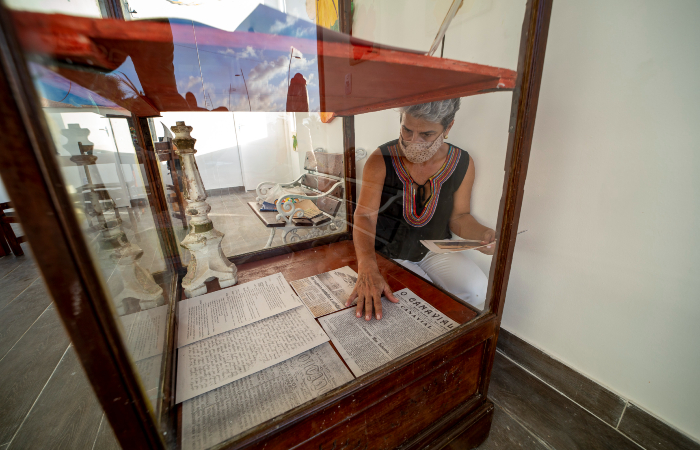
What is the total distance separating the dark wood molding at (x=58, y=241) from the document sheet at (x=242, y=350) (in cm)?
23

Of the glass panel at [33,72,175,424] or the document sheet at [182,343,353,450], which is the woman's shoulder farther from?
the glass panel at [33,72,175,424]

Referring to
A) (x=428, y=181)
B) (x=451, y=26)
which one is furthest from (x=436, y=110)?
(x=451, y=26)

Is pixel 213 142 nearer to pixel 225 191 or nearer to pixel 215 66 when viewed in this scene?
pixel 225 191

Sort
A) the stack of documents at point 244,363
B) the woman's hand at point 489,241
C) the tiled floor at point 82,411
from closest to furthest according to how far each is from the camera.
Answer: the stack of documents at point 244,363
the woman's hand at point 489,241
the tiled floor at point 82,411

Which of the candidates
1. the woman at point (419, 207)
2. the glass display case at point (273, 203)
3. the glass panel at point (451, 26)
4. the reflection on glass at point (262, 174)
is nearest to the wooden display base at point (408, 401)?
the glass display case at point (273, 203)

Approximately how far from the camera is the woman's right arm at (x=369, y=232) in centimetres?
83

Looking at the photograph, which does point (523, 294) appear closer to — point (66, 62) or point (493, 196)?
point (493, 196)

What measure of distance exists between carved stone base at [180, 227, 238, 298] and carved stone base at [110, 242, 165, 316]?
147 mm

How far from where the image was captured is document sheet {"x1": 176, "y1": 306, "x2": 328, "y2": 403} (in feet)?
1.81

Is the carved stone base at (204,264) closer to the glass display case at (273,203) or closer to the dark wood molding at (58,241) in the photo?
the glass display case at (273,203)

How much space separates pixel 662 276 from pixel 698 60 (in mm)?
579

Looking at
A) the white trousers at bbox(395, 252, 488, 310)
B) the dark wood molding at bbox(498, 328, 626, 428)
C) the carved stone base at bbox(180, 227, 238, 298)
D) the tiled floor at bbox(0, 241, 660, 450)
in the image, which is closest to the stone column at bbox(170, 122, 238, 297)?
the carved stone base at bbox(180, 227, 238, 298)

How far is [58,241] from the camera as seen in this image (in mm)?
245

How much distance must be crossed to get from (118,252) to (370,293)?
2.01 feet
